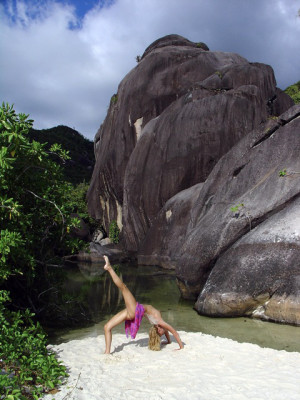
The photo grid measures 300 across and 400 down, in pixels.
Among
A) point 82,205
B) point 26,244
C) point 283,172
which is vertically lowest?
point 26,244

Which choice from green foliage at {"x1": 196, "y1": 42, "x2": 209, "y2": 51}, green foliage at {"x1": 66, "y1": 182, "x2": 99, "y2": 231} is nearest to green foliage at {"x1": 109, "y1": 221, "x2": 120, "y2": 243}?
green foliage at {"x1": 66, "y1": 182, "x2": 99, "y2": 231}

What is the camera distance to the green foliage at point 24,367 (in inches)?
172

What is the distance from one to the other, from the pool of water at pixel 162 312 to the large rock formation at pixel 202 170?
0.53m

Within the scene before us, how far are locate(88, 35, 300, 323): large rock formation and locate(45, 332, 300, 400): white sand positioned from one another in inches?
93.9

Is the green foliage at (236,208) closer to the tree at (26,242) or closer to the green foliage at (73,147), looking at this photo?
the tree at (26,242)

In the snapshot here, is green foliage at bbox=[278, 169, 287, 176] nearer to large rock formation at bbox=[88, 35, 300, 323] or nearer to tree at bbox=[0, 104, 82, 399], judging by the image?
large rock formation at bbox=[88, 35, 300, 323]

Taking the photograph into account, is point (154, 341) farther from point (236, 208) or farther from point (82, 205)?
point (82, 205)

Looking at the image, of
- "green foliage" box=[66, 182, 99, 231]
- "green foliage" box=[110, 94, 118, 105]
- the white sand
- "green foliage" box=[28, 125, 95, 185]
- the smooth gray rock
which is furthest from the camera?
"green foliage" box=[28, 125, 95, 185]

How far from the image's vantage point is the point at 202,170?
20.1 meters

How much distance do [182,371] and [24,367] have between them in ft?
6.84

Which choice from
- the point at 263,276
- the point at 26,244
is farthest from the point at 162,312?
the point at 26,244

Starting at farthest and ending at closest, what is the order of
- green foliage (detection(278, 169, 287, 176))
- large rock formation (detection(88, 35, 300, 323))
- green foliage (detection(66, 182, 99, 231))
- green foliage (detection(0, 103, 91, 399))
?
green foliage (detection(66, 182, 99, 231)), green foliage (detection(278, 169, 287, 176)), large rock formation (detection(88, 35, 300, 323)), green foliage (detection(0, 103, 91, 399))

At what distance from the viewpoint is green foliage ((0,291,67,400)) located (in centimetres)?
437

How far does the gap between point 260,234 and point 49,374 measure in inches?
235
